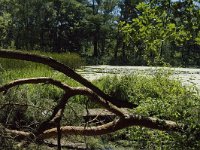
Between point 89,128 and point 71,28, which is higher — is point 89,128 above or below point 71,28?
below

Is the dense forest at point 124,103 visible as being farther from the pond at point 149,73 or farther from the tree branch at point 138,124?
the pond at point 149,73

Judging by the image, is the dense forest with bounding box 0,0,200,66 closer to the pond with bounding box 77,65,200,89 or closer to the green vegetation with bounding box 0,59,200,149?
the pond with bounding box 77,65,200,89

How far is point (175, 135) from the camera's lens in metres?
5.07

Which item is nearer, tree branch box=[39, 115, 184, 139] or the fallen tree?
the fallen tree

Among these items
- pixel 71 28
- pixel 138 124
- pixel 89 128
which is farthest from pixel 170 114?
pixel 71 28

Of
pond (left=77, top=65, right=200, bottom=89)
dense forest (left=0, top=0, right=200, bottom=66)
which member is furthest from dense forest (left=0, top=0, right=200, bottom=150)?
dense forest (left=0, top=0, right=200, bottom=66)

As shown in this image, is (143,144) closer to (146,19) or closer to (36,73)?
(146,19)

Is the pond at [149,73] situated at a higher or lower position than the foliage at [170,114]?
lower

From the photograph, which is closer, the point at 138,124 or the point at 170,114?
the point at 138,124

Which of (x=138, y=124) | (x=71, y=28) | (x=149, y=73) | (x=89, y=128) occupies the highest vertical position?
(x=71, y=28)

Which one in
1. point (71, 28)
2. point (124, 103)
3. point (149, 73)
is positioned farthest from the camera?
point (71, 28)

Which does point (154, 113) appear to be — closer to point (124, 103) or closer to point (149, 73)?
point (124, 103)

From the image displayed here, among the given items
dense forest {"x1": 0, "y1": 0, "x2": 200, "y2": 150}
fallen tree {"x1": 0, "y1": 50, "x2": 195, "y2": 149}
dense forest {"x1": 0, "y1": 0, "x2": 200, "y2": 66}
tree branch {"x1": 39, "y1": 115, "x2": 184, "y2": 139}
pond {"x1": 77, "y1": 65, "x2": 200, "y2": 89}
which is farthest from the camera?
dense forest {"x1": 0, "y1": 0, "x2": 200, "y2": 66}

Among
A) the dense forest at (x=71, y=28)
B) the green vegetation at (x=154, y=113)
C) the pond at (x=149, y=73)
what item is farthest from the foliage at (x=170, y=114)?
the dense forest at (x=71, y=28)
